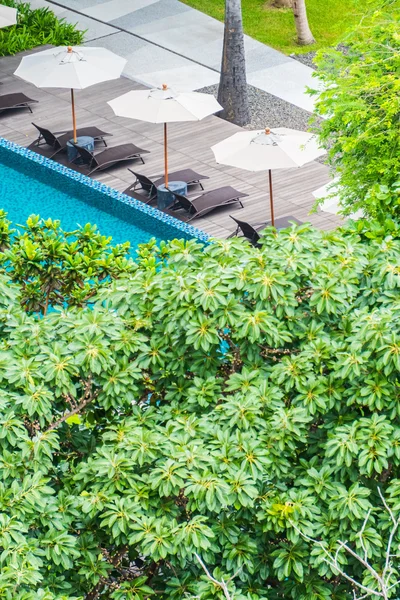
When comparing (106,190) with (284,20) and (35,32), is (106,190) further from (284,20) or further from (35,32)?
(284,20)

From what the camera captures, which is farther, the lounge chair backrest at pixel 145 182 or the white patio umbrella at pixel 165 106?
the lounge chair backrest at pixel 145 182

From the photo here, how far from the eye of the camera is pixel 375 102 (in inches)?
463

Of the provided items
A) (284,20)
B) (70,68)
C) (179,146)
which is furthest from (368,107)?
(284,20)

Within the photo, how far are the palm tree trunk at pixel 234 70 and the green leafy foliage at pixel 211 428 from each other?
12.7 m

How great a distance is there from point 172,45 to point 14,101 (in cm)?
512

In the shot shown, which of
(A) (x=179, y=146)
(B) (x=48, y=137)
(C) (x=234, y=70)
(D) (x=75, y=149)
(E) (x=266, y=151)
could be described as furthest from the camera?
(C) (x=234, y=70)

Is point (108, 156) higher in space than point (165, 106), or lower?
lower

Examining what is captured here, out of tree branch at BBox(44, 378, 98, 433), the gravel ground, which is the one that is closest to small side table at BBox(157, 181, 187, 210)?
the gravel ground

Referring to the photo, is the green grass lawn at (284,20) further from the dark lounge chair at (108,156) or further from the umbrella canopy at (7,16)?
the dark lounge chair at (108,156)

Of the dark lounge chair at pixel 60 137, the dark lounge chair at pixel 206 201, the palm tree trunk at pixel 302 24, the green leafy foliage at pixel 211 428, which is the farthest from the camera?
the palm tree trunk at pixel 302 24

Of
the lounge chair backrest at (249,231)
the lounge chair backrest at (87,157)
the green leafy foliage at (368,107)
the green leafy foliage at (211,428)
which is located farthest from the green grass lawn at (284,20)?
the green leafy foliage at (211,428)

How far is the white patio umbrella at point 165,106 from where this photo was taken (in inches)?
647

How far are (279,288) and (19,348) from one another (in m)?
1.78

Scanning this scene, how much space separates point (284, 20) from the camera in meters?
25.2
